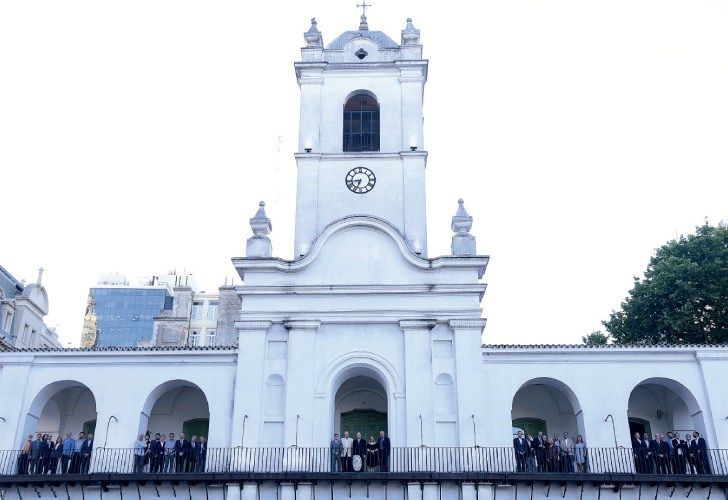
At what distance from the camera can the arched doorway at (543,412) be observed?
27.2m

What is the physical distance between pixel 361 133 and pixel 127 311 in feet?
218

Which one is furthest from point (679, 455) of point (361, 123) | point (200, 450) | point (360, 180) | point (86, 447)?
point (86, 447)

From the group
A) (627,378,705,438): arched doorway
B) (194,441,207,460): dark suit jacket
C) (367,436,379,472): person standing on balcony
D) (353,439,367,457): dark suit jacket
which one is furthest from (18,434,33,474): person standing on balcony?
(627,378,705,438): arched doorway

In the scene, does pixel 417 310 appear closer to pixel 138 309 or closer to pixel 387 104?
pixel 387 104

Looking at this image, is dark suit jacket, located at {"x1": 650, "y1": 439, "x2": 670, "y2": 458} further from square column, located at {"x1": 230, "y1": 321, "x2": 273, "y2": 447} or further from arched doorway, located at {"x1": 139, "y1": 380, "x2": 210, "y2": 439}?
arched doorway, located at {"x1": 139, "y1": 380, "x2": 210, "y2": 439}

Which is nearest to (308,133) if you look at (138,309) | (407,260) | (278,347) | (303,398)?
(407,260)

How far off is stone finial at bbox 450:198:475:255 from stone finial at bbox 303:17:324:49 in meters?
9.16

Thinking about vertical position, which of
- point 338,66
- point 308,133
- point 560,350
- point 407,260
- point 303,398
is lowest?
point 303,398

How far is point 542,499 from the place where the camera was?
896 inches

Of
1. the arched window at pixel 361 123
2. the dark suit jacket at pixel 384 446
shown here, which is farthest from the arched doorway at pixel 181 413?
the arched window at pixel 361 123

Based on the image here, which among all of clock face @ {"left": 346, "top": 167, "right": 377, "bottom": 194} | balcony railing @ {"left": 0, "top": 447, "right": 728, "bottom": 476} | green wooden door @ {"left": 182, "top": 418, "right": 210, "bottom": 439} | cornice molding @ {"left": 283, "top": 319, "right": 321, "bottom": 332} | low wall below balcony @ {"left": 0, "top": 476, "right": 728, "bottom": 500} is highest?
clock face @ {"left": 346, "top": 167, "right": 377, "bottom": 194}

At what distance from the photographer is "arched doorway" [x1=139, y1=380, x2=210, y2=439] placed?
27859 mm

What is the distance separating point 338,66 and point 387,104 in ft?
8.42

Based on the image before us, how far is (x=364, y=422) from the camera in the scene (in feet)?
90.0
